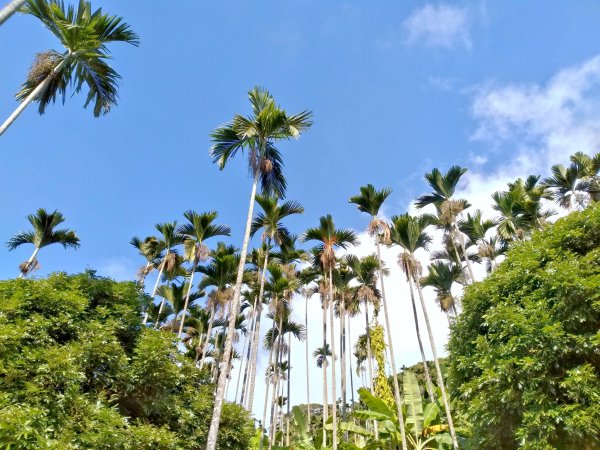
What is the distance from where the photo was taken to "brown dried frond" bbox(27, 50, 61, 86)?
32.6ft

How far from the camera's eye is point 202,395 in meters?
13.7

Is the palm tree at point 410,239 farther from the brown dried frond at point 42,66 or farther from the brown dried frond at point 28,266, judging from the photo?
the brown dried frond at point 28,266

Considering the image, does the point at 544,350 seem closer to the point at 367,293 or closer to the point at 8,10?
the point at 8,10

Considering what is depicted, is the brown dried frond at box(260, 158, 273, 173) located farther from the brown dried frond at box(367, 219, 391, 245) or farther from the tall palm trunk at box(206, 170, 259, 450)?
the brown dried frond at box(367, 219, 391, 245)

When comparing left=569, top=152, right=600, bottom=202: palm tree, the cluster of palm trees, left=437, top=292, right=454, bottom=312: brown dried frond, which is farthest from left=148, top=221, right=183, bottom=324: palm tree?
left=569, top=152, right=600, bottom=202: palm tree

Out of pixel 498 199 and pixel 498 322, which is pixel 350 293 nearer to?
pixel 498 199

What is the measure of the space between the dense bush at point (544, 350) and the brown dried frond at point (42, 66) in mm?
13488

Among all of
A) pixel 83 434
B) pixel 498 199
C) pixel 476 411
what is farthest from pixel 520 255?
pixel 498 199

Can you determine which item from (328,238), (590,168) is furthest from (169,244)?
(590,168)

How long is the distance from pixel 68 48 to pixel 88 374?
29.3 feet

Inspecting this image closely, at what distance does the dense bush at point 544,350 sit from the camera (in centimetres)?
758

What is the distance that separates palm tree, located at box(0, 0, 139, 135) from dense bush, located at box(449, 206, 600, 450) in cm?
1272

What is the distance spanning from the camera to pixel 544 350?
315 inches

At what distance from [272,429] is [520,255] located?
25593mm
